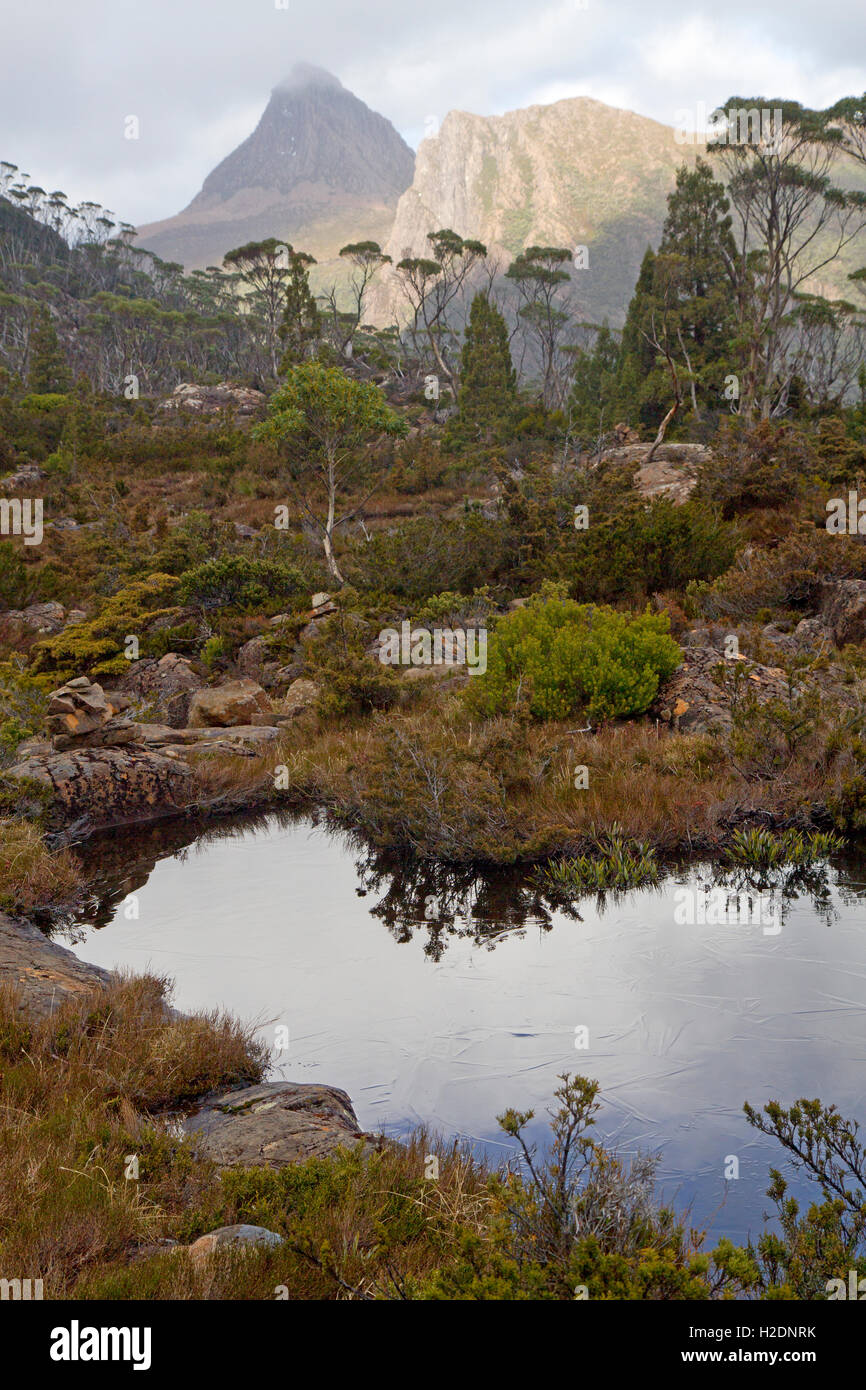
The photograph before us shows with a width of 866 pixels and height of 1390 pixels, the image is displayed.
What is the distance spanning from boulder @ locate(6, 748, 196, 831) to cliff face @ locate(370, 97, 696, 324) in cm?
15342

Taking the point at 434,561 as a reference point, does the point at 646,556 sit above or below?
below

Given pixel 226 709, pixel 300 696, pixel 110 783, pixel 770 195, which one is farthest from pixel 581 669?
pixel 770 195

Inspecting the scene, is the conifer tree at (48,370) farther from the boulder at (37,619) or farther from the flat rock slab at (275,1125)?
the flat rock slab at (275,1125)

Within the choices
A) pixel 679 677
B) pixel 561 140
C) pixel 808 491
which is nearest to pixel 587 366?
pixel 808 491

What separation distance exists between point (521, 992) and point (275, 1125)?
215 centimetres

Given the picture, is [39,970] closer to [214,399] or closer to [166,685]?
[166,685]

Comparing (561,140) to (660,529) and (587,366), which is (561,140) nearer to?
(587,366)

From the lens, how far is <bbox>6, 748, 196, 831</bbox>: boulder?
1068cm

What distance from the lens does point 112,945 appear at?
7.67 m

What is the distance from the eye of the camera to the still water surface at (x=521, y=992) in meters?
4.80

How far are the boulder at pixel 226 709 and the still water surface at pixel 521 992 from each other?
4792mm

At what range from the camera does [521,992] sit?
6.29 metres

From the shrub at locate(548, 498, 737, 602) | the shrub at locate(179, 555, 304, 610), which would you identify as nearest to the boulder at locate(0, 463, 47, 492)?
the shrub at locate(179, 555, 304, 610)
